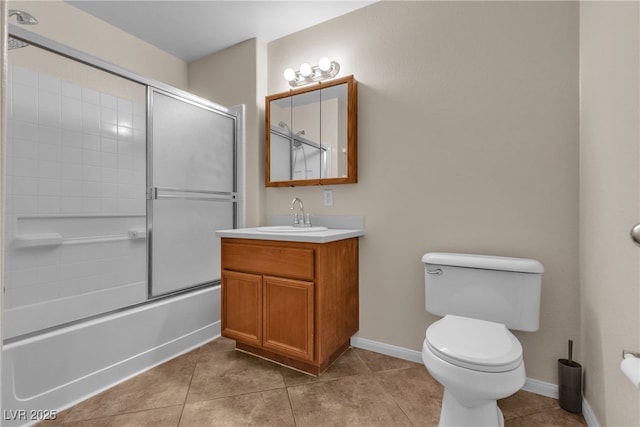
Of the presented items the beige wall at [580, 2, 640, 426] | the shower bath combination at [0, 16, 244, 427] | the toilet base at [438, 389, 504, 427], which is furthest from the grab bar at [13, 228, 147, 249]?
the beige wall at [580, 2, 640, 426]

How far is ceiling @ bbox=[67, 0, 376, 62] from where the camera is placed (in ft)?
6.80

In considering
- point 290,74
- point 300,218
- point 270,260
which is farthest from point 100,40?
point 270,260

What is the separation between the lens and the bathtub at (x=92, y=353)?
1328 mm

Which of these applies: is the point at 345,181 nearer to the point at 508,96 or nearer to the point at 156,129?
the point at 508,96

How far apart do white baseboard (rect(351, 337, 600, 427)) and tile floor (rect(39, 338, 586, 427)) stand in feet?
0.11

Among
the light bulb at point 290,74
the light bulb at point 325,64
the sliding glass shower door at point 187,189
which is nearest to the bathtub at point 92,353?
the sliding glass shower door at point 187,189

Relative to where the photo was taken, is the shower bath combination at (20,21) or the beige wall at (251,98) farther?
the beige wall at (251,98)

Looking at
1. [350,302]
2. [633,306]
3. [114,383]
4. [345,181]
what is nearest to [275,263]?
[350,302]

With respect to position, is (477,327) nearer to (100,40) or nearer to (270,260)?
(270,260)

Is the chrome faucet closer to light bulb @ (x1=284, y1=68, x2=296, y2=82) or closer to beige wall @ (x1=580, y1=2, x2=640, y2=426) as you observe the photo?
light bulb @ (x1=284, y1=68, x2=296, y2=82)

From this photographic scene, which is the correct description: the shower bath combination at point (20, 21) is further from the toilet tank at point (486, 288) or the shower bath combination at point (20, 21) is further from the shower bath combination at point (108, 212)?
the toilet tank at point (486, 288)

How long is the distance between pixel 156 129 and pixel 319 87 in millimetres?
1149

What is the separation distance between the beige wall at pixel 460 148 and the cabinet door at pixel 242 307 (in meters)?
0.71

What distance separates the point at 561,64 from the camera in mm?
Result: 1504
